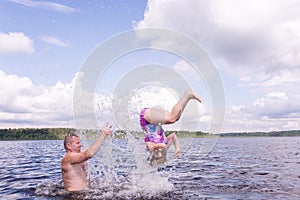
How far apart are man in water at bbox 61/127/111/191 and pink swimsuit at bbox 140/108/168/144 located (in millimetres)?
2216

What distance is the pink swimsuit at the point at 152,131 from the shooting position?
1172 centimetres

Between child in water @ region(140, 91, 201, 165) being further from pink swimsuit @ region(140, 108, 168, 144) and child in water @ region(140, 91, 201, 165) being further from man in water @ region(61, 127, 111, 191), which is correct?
man in water @ region(61, 127, 111, 191)

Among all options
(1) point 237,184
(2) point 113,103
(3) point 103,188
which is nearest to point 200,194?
(1) point 237,184

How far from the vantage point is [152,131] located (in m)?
11.8

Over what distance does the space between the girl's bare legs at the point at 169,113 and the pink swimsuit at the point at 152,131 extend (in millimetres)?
235

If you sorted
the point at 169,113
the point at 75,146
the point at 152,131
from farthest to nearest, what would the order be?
the point at 152,131 → the point at 75,146 → the point at 169,113

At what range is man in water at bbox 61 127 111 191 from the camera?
36.8 ft

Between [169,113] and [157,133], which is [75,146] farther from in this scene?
[169,113]

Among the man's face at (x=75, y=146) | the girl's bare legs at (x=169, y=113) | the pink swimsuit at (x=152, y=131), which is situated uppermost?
the girl's bare legs at (x=169, y=113)

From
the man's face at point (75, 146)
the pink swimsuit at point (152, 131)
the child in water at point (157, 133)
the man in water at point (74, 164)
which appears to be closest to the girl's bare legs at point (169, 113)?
the child in water at point (157, 133)

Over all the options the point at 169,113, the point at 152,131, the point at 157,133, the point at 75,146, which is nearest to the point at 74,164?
the point at 75,146

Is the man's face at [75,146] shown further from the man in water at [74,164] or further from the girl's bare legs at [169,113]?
the girl's bare legs at [169,113]

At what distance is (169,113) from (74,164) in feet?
12.7

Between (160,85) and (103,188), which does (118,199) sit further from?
(160,85)
